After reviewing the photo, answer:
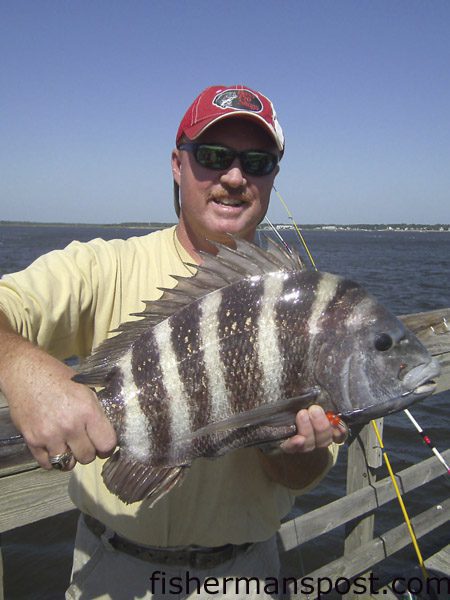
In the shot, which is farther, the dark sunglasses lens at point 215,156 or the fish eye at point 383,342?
the dark sunglasses lens at point 215,156

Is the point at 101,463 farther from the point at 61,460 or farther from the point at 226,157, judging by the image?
the point at 226,157

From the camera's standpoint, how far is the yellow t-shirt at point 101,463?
2127 millimetres

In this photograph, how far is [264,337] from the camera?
1.82m

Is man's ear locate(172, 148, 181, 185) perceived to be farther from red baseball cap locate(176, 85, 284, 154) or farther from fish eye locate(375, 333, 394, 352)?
fish eye locate(375, 333, 394, 352)

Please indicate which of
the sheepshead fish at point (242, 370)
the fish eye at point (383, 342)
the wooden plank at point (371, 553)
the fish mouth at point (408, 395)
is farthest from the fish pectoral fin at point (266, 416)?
the wooden plank at point (371, 553)

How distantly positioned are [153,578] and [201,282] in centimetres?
144

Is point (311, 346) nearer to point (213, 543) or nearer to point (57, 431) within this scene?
point (57, 431)

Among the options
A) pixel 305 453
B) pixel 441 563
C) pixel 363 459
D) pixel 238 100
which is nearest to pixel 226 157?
pixel 238 100

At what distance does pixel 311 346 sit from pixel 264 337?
18 cm

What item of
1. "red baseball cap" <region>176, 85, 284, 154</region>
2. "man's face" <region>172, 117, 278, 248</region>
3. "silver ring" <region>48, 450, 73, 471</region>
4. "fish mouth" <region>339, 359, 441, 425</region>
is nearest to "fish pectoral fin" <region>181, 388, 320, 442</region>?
"fish mouth" <region>339, 359, 441, 425</region>

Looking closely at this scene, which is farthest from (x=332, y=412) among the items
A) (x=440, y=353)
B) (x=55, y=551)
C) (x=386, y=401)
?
(x=55, y=551)

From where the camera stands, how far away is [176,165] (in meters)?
2.80

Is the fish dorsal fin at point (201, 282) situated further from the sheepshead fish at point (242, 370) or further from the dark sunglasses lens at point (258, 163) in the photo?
the dark sunglasses lens at point (258, 163)

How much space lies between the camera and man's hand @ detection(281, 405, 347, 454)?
179cm
